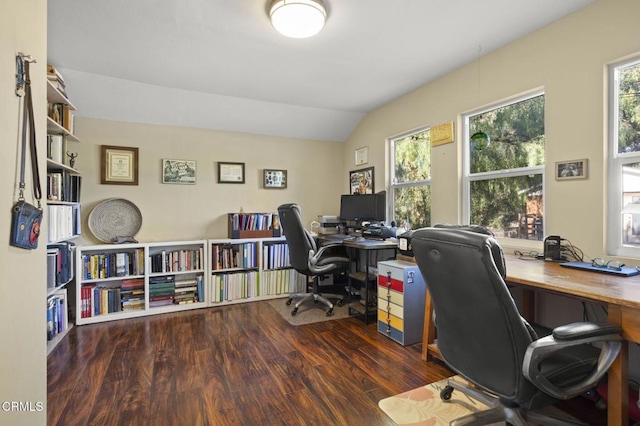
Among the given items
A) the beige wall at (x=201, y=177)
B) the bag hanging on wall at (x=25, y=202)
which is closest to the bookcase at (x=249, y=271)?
the beige wall at (x=201, y=177)

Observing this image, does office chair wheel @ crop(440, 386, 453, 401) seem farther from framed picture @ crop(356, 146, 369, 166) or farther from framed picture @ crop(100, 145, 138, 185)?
framed picture @ crop(100, 145, 138, 185)

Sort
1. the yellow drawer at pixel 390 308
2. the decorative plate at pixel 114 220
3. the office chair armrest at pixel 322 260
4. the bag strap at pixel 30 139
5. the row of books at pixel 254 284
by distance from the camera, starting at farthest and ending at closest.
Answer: the row of books at pixel 254 284 < the decorative plate at pixel 114 220 < the office chair armrest at pixel 322 260 < the yellow drawer at pixel 390 308 < the bag strap at pixel 30 139

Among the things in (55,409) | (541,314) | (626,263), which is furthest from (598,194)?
(55,409)

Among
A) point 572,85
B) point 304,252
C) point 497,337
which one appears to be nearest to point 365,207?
point 304,252

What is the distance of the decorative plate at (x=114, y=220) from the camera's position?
3277mm

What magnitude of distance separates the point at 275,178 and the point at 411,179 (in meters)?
1.78

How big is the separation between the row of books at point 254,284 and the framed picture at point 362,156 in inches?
69.3

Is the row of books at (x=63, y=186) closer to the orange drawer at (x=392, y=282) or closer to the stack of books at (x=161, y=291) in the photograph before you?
the stack of books at (x=161, y=291)

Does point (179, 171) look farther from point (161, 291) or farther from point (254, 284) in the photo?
point (254, 284)

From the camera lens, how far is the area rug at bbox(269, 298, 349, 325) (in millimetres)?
3061

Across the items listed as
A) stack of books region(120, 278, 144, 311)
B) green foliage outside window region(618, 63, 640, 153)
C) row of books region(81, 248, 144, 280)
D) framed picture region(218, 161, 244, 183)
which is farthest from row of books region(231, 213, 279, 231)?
green foliage outside window region(618, 63, 640, 153)

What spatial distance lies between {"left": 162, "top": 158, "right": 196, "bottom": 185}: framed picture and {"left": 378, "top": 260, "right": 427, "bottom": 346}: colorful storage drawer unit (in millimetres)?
2566

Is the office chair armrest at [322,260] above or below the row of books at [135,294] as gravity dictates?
above

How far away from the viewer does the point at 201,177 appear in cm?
381
